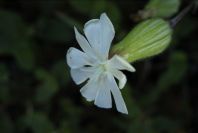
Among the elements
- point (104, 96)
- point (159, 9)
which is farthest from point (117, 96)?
point (159, 9)

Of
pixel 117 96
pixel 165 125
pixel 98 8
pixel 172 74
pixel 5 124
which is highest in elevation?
pixel 98 8

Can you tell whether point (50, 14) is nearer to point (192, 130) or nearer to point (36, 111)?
point (36, 111)

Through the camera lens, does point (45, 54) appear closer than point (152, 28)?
No

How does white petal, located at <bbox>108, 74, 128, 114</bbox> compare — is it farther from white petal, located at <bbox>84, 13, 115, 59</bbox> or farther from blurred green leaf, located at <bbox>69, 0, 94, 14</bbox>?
blurred green leaf, located at <bbox>69, 0, 94, 14</bbox>

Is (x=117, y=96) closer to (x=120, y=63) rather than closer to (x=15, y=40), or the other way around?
(x=120, y=63)

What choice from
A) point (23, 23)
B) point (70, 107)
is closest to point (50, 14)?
point (23, 23)

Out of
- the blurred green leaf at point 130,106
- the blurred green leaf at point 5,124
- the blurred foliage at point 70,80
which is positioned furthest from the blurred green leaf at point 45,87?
the blurred green leaf at point 130,106
